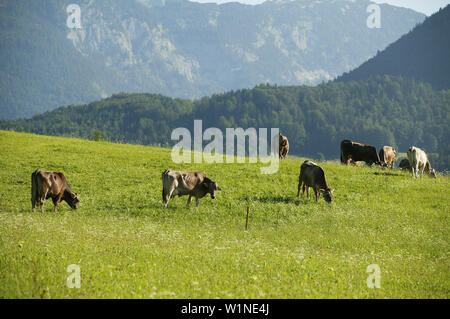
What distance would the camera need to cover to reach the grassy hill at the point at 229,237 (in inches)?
401

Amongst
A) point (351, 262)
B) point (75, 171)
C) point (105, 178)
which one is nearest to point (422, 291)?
point (351, 262)

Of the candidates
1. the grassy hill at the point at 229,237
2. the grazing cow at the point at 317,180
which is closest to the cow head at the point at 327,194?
the grazing cow at the point at 317,180

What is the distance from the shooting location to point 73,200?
2331 cm

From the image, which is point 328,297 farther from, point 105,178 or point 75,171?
point 75,171

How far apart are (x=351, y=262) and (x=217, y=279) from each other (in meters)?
5.68

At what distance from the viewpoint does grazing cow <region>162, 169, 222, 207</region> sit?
75.3 ft

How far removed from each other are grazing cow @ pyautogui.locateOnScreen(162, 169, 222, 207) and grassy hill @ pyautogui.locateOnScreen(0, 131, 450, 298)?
2.70ft

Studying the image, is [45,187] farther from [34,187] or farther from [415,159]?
[415,159]

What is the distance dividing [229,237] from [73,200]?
1080 cm

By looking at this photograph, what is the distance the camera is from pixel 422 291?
11336 millimetres

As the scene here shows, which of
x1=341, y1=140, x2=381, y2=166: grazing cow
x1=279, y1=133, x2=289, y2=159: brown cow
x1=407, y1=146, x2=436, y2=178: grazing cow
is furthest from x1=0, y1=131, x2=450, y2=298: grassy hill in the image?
x1=279, y1=133, x2=289, y2=159: brown cow

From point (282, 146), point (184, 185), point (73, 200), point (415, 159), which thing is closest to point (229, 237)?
point (184, 185)

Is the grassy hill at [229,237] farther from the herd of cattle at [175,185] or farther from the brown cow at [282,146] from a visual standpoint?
the brown cow at [282,146]
